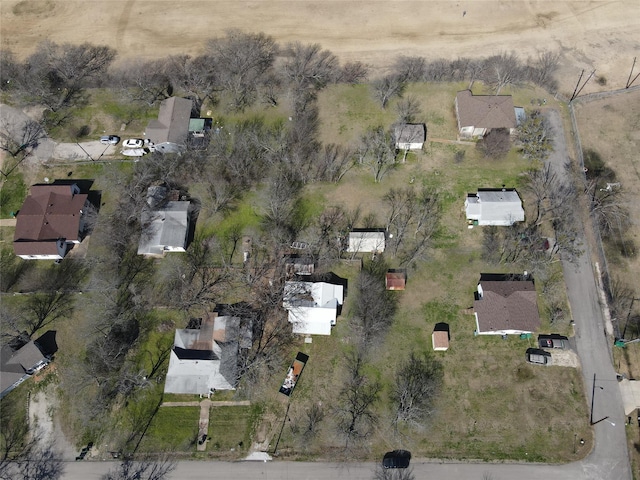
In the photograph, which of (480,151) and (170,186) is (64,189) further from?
(480,151)

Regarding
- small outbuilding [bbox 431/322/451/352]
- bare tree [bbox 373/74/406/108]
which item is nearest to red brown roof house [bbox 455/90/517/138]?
bare tree [bbox 373/74/406/108]

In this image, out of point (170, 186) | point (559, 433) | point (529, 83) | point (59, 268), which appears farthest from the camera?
point (529, 83)

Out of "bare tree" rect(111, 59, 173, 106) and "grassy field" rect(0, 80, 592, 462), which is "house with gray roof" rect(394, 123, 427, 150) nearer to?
"grassy field" rect(0, 80, 592, 462)

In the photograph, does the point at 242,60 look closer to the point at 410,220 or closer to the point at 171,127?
the point at 171,127

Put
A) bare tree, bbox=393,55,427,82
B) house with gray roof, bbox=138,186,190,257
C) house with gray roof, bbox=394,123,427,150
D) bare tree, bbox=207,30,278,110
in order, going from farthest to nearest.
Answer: bare tree, bbox=393,55,427,82, bare tree, bbox=207,30,278,110, house with gray roof, bbox=394,123,427,150, house with gray roof, bbox=138,186,190,257

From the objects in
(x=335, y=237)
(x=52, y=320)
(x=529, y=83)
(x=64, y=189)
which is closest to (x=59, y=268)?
A: (x=52, y=320)

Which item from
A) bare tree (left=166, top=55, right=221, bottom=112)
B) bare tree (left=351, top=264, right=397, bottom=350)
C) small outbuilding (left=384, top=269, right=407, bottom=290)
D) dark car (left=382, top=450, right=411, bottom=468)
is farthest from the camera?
bare tree (left=166, top=55, right=221, bottom=112)

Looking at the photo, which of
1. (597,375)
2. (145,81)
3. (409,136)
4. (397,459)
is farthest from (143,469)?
(145,81)
